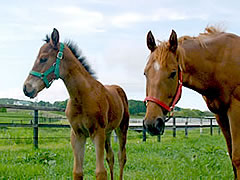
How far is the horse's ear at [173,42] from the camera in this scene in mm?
3264

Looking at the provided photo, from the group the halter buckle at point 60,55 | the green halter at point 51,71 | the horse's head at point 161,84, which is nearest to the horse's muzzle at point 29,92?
the green halter at point 51,71

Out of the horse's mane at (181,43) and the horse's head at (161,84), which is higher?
the horse's mane at (181,43)

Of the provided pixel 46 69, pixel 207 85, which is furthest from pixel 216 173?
pixel 46 69

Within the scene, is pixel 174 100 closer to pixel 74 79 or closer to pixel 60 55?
pixel 74 79

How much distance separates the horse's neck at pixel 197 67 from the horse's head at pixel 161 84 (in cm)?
34

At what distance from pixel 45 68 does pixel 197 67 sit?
202cm

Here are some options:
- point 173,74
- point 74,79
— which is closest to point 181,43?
point 173,74

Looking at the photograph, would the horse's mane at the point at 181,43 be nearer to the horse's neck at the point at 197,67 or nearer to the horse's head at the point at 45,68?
the horse's neck at the point at 197,67

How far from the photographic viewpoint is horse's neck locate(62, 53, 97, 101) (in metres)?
4.32

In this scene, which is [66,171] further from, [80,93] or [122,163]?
[80,93]

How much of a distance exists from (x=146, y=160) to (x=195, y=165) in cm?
127

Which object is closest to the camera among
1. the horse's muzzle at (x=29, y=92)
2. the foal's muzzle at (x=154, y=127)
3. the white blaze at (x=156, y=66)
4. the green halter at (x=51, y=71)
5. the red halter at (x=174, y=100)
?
the foal's muzzle at (x=154, y=127)

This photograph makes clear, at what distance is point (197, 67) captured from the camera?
368cm

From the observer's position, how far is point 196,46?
12.5 feet
